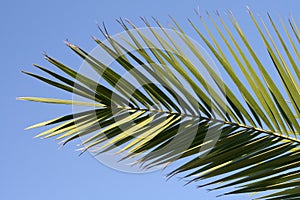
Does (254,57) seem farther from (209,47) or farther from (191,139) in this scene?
(191,139)

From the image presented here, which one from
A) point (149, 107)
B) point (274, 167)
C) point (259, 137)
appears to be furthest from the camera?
point (149, 107)

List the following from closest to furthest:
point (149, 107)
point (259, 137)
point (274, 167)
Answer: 1. point (274, 167)
2. point (259, 137)
3. point (149, 107)

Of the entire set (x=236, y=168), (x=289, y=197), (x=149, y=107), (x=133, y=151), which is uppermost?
(x=149, y=107)

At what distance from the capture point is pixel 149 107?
172cm

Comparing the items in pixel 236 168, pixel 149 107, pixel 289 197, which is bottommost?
pixel 289 197

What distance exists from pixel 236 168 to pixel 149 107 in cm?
39

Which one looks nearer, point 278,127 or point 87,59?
point 87,59

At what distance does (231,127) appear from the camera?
1.62m

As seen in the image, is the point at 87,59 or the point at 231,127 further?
the point at 231,127

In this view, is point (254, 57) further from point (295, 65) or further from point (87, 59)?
point (87, 59)

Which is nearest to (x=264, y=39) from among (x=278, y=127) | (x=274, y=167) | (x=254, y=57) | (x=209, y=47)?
(x=254, y=57)

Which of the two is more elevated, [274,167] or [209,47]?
[209,47]

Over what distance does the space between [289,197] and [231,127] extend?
0.28 meters

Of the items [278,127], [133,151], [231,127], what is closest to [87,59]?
[133,151]
